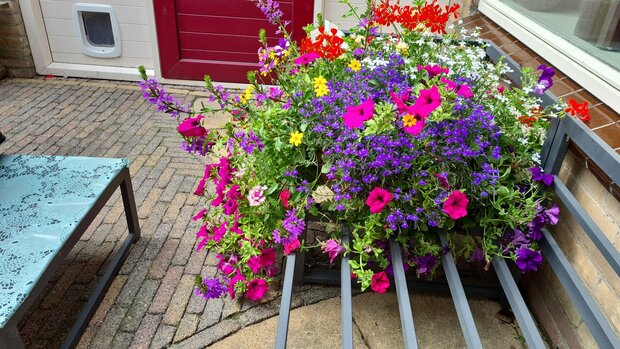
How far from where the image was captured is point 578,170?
6.10 ft

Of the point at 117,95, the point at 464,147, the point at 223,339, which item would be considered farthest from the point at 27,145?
the point at 464,147

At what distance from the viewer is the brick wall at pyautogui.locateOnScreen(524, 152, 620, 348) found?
65.1 inches

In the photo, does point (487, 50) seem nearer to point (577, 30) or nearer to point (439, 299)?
point (577, 30)

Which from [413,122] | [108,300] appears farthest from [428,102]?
[108,300]

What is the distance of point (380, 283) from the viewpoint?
5.88ft

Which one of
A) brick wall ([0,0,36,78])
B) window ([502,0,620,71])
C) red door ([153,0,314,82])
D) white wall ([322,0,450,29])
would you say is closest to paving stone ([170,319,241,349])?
window ([502,0,620,71])

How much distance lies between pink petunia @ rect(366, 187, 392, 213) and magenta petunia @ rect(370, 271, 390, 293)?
292 millimetres

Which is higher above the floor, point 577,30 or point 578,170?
point 577,30

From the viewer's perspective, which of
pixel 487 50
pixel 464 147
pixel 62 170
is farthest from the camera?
pixel 487 50

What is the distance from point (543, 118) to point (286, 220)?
116 centimetres

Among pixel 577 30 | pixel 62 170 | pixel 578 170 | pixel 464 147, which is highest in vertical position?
pixel 577 30

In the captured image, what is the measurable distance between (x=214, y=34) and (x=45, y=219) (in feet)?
9.46

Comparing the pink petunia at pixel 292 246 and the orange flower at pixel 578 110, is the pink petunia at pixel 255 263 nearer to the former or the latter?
the pink petunia at pixel 292 246

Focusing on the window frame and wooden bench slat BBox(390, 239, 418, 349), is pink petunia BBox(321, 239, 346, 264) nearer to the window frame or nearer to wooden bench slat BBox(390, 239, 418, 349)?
wooden bench slat BBox(390, 239, 418, 349)
